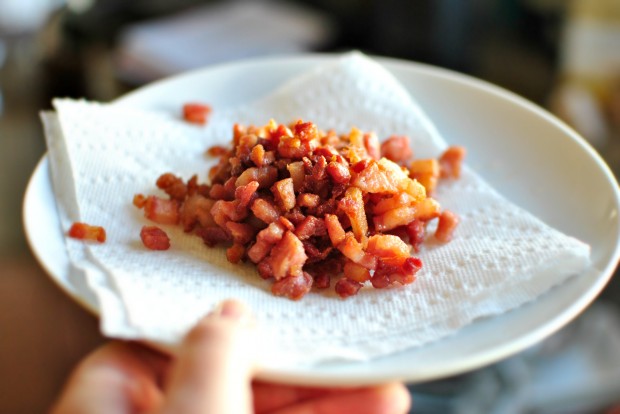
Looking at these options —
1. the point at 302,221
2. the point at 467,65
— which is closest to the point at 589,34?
the point at 467,65

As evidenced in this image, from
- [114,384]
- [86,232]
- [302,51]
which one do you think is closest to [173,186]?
[86,232]

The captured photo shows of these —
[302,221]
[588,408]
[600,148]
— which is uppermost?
[302,221]

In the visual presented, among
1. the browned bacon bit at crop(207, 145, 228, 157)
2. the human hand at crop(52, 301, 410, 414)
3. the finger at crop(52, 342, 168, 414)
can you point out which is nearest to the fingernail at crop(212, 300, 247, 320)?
the human hand at crop(52, 301, 410, 414)

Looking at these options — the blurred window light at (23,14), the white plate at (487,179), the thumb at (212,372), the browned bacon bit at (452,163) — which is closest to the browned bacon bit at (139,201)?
the white plate at (487,179)

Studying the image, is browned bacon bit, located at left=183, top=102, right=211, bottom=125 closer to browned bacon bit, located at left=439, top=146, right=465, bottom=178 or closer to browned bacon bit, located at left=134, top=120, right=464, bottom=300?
browned bacon bit, located at left=134, top=120, right=464, bottom=300

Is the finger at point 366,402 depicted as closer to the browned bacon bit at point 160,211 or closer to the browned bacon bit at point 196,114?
the browned bacon bit at point 160,211

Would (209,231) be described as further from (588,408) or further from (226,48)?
(226,48)
